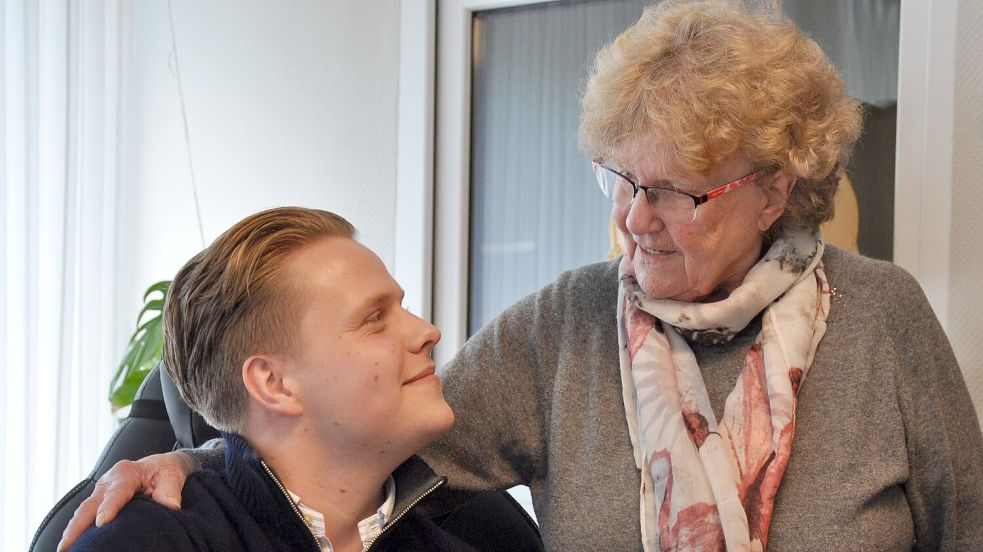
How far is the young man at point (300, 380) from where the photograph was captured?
1354 mm

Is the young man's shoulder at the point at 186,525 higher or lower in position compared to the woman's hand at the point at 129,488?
lower

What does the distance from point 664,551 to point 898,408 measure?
397 millimetres

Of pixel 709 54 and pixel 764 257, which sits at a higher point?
pixel 709 54

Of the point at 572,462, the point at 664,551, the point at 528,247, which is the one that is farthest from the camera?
the point at 528,247

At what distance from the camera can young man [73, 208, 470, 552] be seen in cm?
135

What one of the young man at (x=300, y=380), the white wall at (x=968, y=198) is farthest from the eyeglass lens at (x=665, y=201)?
the white wall at (x=968, y=198)

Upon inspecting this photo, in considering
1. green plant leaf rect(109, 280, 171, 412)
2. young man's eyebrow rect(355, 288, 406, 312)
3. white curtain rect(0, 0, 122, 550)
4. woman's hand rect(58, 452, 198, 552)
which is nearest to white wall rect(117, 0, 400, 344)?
white curtain rect(0, 0, 122, 550)

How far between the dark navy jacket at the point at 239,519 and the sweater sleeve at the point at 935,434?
689 millimetres

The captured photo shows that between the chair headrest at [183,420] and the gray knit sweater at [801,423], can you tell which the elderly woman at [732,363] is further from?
the chair headrest at [183,420]

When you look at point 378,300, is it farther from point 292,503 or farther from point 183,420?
point 183,420

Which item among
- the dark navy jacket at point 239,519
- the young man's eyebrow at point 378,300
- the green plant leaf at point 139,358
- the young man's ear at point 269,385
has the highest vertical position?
the young man's eyebrow at point 378,300

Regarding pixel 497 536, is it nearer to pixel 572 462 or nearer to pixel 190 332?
pixel 572 462

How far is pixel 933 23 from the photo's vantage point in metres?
2.58

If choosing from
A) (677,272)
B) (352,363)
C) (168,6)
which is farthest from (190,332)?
(168,6)
